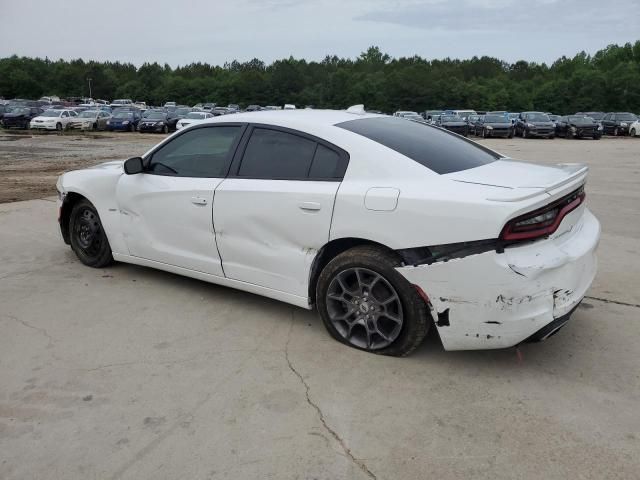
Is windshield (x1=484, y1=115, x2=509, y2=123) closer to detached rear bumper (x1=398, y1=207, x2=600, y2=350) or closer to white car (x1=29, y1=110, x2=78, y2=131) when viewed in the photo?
white car (x1=29, y1=110, x2=78, y2=131)

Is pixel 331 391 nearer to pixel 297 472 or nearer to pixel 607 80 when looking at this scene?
pixel 297 472

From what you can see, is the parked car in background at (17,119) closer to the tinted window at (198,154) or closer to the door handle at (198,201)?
the tinted window at (198,154)

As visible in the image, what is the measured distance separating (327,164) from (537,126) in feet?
108

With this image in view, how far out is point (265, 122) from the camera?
4246mm

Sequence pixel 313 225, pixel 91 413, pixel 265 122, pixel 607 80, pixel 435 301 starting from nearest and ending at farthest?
1. pixel 91 413
2. pixel 435 301
3. pixel 313 225
4. pixel 265 122
5. pixel 607 80

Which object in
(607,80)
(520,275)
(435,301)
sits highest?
(607,80)

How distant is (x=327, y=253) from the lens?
3.83 metres

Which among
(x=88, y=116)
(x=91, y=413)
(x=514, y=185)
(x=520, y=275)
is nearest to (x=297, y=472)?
(x=91, y=413)

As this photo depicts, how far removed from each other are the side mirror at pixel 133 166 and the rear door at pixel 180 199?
53 mm

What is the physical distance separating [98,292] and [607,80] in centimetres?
8076

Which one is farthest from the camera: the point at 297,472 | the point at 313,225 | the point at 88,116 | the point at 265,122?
the point at 88,116

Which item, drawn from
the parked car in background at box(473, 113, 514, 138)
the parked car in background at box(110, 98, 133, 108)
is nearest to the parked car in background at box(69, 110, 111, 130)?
the parked car in background at box(110, 98, 133, 108)

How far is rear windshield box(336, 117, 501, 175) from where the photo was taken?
3697mm

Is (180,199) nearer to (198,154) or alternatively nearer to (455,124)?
(198,154)
